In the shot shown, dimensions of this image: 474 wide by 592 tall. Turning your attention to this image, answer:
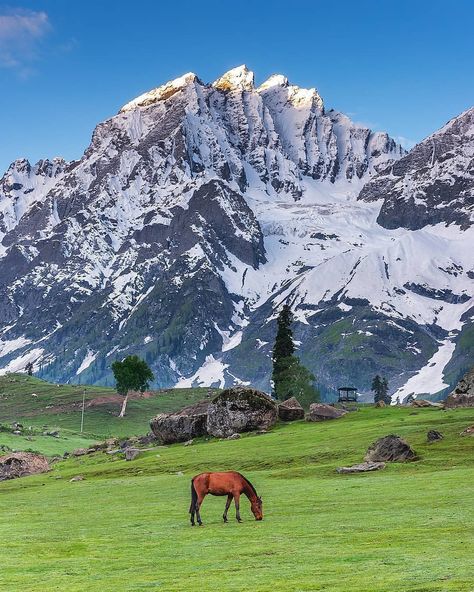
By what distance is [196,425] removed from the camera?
98562mm

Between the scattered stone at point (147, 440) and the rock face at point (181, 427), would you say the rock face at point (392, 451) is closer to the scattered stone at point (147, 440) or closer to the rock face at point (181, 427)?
the rock face at point (181, 427)

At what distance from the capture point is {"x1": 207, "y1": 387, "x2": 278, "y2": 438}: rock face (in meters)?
95.8

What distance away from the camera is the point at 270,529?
33.5 metres

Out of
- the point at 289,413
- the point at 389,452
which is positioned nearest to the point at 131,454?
the point at 289,413

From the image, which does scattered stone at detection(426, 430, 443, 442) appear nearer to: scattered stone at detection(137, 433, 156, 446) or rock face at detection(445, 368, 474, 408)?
rock face at detection(445, 368, 474, 408)

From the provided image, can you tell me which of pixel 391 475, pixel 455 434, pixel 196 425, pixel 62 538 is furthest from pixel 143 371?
pixel 62 538

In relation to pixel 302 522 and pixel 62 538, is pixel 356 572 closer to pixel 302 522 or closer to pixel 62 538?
pixel 302 522

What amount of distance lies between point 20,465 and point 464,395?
50009 millimetres

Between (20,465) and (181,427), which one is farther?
(181,427)

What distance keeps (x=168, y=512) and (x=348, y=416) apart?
196ft

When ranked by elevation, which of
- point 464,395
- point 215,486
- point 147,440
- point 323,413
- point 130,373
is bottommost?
point 215,486

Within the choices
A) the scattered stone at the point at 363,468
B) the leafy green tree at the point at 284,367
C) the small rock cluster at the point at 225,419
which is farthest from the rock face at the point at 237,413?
the leafy green tree at the point at 284,367

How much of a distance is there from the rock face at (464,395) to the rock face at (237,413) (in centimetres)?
2096

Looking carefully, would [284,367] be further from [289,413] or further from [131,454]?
[131,454]
